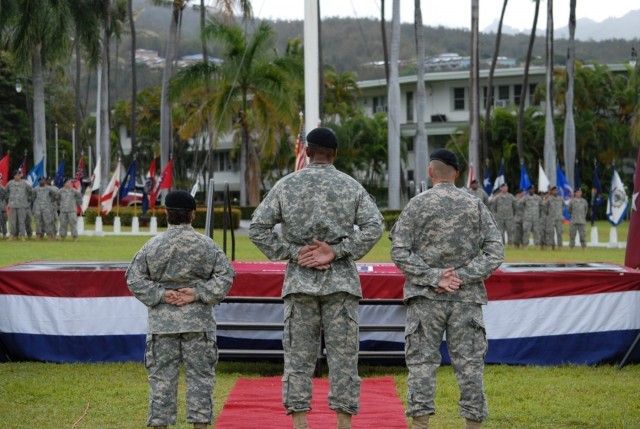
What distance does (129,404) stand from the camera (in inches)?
341

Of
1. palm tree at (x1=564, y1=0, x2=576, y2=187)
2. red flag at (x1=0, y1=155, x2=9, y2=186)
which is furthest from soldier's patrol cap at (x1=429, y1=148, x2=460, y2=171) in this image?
palm tree at (x1=564, y1=0, x2=576, y2=187)

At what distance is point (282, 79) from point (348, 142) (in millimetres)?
22861

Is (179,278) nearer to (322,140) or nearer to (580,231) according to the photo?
(322,140)

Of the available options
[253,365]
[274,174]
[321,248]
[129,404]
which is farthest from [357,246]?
[274,174]

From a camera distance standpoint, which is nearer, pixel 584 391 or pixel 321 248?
pixel 321 248

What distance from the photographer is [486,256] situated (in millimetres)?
6855

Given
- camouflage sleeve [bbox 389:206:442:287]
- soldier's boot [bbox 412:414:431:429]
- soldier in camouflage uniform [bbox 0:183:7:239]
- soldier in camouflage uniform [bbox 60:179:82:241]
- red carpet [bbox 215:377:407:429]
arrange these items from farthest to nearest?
soldier in camouflage uniform [bbox 60:179:82:241] → soldier in camouflage uniform [bbox 0:183:7:239] → red carpet [bbox 215:377:407:429] → camouflage sleeve [bbox 389:206:442:287] → soldier's boot [bbox 412:414:431:429]

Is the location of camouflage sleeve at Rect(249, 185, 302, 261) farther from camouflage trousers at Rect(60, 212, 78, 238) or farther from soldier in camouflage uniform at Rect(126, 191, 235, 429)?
camouflage trousers at Rect(60, 212, 78, 238)

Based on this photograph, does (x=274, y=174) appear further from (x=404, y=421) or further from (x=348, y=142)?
(x=404, y=421)

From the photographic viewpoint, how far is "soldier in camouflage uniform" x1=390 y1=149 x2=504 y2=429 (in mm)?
6723

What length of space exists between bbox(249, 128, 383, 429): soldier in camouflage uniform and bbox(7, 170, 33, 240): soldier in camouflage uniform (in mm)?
22696

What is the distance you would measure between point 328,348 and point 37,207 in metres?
23.9

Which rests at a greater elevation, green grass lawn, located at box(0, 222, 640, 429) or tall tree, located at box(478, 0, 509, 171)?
tall tree, located at box(478, 0, 509, 171)

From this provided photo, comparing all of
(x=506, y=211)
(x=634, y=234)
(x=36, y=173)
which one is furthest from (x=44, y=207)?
(x=634, y=234)
